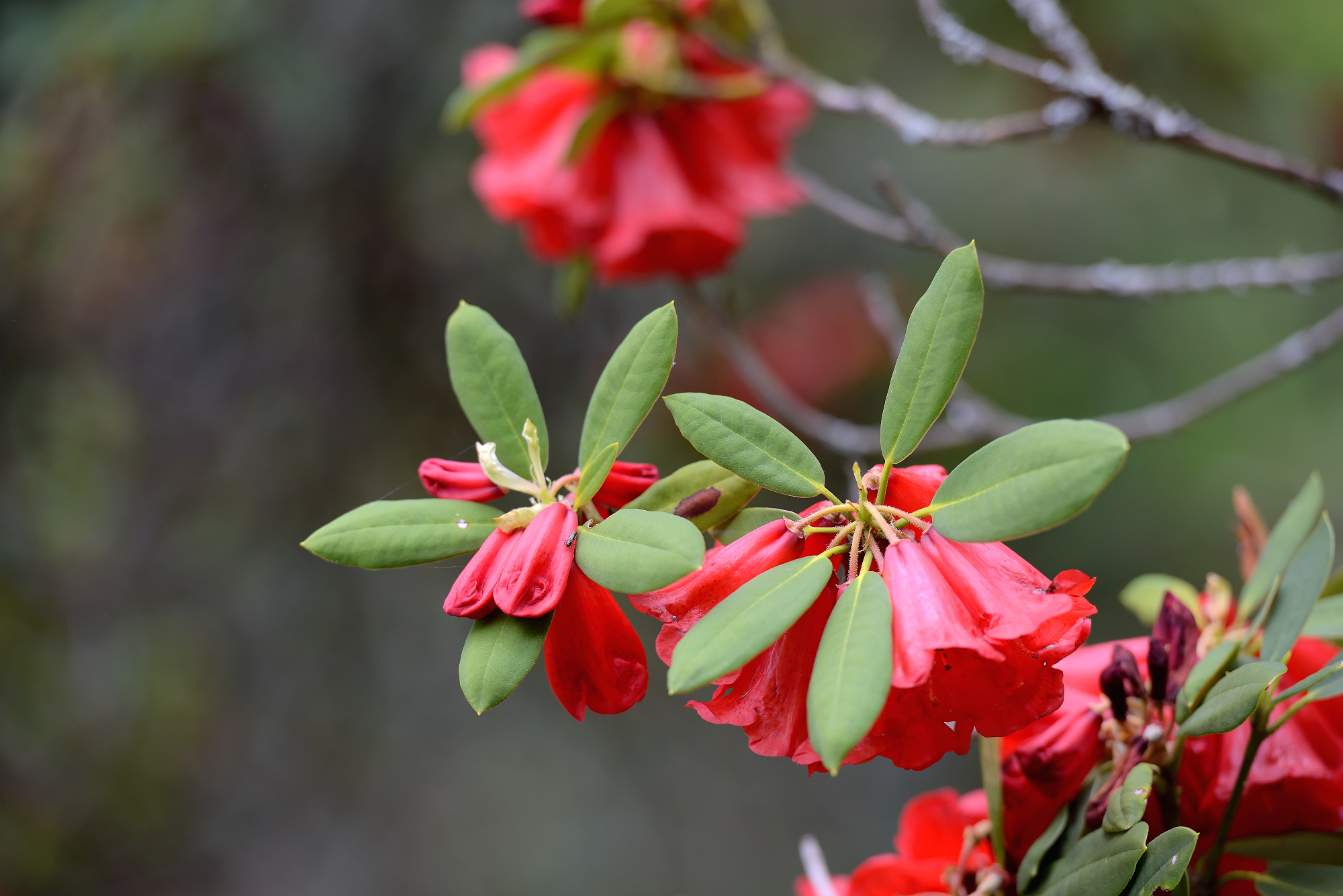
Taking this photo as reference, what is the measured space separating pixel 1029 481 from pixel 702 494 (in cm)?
12

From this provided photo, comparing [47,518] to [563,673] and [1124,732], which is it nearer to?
[563,673]

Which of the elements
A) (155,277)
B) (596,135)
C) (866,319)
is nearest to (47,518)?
(155,277)

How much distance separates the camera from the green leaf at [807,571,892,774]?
9.9 inches

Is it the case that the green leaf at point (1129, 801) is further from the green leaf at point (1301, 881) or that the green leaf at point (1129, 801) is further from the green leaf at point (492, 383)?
the green leaf at point (492, 383)

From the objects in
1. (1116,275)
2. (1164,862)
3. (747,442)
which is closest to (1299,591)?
(1164,862)

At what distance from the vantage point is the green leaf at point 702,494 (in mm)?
344

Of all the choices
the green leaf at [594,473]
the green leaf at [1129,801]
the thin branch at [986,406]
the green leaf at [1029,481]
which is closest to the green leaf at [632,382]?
the green leaf at [594,473]

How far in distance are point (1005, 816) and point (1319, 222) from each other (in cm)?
162

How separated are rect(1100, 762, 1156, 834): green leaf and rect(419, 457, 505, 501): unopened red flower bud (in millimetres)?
258

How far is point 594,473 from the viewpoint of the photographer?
339 millimetres

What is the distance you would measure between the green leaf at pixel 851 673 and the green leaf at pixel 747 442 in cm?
5

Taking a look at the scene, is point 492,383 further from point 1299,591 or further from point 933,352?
point 1299,591

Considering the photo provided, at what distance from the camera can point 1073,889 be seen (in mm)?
344

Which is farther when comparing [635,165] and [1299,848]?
[635,165]
